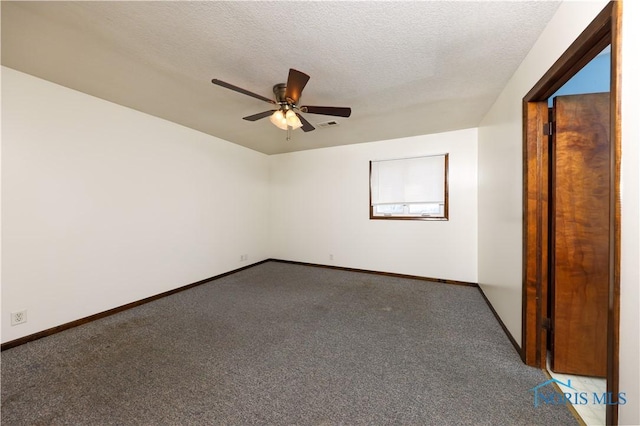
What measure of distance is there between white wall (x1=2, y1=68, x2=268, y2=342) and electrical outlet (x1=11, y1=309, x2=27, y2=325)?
0.12ft

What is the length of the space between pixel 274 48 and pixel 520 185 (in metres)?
2.29

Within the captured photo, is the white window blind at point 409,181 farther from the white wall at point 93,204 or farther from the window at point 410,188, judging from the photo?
the white wall at point 93,204

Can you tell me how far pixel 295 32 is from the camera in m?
1.62

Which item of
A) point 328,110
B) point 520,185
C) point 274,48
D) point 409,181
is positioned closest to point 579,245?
point 520,185

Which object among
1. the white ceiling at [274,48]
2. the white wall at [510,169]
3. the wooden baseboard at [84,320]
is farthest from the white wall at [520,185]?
the wooden baseboard at [84,320]

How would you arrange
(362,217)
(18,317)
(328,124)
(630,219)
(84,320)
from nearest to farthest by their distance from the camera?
(630,219) → (18,317) → (84,320) → (328,124) → (362,217)

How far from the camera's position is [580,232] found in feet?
5.53

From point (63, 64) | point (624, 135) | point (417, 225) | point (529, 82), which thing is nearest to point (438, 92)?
point (529, 82)

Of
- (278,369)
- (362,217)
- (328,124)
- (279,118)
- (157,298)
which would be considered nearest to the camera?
(278,369)

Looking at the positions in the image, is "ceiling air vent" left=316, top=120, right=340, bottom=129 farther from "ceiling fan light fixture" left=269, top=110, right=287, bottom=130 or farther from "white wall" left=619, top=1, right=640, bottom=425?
"white wall" left=619, top=1, right=640, bottom=425

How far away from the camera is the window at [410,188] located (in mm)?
3898

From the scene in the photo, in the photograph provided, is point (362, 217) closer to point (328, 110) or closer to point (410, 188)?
point (410, 188)

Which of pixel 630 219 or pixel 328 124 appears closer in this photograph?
pixel 630 219

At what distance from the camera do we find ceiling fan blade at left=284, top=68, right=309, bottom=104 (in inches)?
67.0
